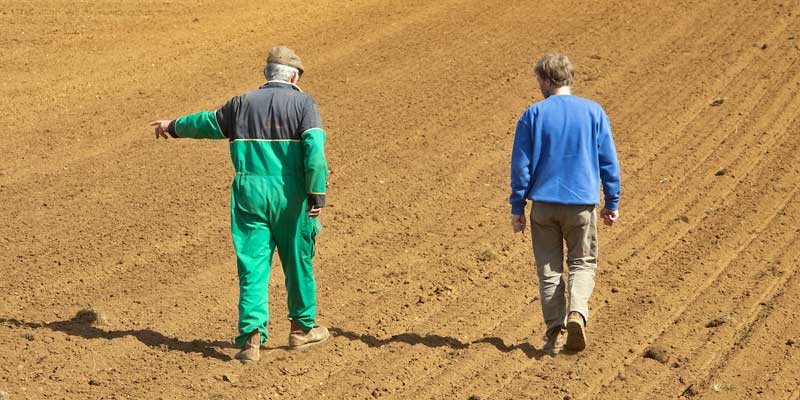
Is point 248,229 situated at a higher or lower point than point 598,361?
higher

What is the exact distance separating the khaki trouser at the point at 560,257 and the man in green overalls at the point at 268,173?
1.44 m

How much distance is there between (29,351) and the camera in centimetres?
751

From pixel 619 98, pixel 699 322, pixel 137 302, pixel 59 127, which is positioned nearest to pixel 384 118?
pixel 619 98

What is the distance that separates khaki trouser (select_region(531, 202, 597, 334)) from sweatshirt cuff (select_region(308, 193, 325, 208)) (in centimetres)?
136

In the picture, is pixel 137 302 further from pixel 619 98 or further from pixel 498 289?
pixel 619 98

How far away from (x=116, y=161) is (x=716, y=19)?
868 centimetres

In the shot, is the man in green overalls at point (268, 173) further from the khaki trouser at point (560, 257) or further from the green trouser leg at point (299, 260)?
the khaki trouser at point (560, 257)

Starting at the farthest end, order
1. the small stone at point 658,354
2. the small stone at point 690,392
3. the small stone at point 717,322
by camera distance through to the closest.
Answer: the small stone at point 717,322 < the small stone at point 658,354 < the small stone at point 690,392

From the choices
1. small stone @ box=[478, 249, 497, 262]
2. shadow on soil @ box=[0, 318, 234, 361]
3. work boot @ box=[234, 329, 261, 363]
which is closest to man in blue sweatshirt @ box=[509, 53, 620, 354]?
work boot @ box=[234, 329, 261, 363]

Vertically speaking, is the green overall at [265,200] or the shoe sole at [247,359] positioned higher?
the green overall at [265,200]

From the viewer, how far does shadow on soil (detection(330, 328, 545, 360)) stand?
750 cm

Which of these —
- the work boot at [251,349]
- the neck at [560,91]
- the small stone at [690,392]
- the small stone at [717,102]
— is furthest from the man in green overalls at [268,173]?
the small stone at [717,102]

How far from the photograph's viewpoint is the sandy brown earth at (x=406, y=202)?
7.21m

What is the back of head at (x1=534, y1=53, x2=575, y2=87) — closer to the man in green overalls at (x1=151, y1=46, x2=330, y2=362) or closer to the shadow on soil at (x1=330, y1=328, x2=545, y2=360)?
the man in green overalls at (x1=151, y1=46, x2=330, y2=362)
